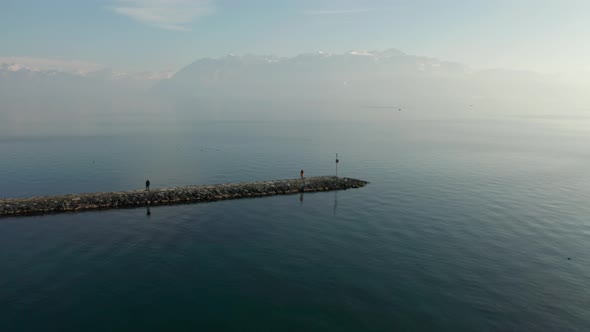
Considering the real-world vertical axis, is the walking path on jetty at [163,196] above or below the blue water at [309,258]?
above

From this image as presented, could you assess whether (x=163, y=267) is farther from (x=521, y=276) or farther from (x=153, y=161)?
(x=153, y=161)

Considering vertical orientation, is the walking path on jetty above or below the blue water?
above

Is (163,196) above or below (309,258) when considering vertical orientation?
above

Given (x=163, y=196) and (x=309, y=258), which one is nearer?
(x=309, y=258)

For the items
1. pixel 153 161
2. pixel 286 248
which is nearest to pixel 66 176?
pixel 153 161

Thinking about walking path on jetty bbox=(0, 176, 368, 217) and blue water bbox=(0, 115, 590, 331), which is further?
walking path on jetty bbox=(0, 176, 368, 217)
